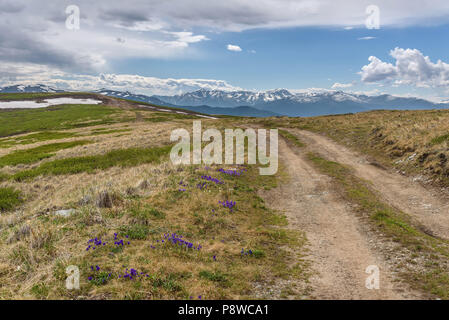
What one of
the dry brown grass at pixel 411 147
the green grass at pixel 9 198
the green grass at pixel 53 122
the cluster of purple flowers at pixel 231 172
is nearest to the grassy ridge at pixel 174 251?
the cluster of purple flowers at pixel 231 172

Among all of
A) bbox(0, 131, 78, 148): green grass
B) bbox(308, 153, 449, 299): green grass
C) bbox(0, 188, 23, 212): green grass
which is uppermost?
bbox(0, 131, 78, 148): green grass

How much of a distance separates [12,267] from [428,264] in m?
13.4

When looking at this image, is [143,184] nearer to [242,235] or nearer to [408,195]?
[242,235]

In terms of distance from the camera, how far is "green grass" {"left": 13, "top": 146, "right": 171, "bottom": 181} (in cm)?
2992

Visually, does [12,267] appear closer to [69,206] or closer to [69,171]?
[69,206]

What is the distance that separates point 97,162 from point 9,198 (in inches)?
Result: 435

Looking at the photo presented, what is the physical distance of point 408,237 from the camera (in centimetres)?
1090

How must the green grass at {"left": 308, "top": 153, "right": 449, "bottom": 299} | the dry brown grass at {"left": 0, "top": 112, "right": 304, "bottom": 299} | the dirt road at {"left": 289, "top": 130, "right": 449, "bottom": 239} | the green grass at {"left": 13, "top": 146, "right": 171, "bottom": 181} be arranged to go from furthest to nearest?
the green grass at {"left": 13, "top": 146, "right": 171, "bottom": 181} → the dirt road at {"left": 289, "top": 130, "right": 449, "bottom": 239} → the green grass at {"left": 308, "top": 153, "right": 449, "bottom": 299} → the dry brown grass at {"left": 0, "top": 112, "right": 304, "bottom": 299}

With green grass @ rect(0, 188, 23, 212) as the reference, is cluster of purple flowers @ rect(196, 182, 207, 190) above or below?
above

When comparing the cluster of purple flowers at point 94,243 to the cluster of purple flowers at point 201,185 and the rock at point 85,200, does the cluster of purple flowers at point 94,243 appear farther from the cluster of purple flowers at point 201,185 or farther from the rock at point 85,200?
the cluster of purple flowers at point 201,185

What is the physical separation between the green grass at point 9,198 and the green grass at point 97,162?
5158 mm

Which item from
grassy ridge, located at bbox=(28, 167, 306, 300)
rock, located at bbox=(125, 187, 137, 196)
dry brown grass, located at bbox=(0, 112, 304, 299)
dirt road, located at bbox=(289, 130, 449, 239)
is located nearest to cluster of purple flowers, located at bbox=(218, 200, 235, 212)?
grassy ridge, located at bbox=(28, 167, 306, 300)

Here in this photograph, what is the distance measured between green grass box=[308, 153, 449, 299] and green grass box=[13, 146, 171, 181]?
2165 centimetres

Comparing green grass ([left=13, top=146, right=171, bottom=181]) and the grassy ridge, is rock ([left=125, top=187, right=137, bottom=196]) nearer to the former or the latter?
the grassy ridge
